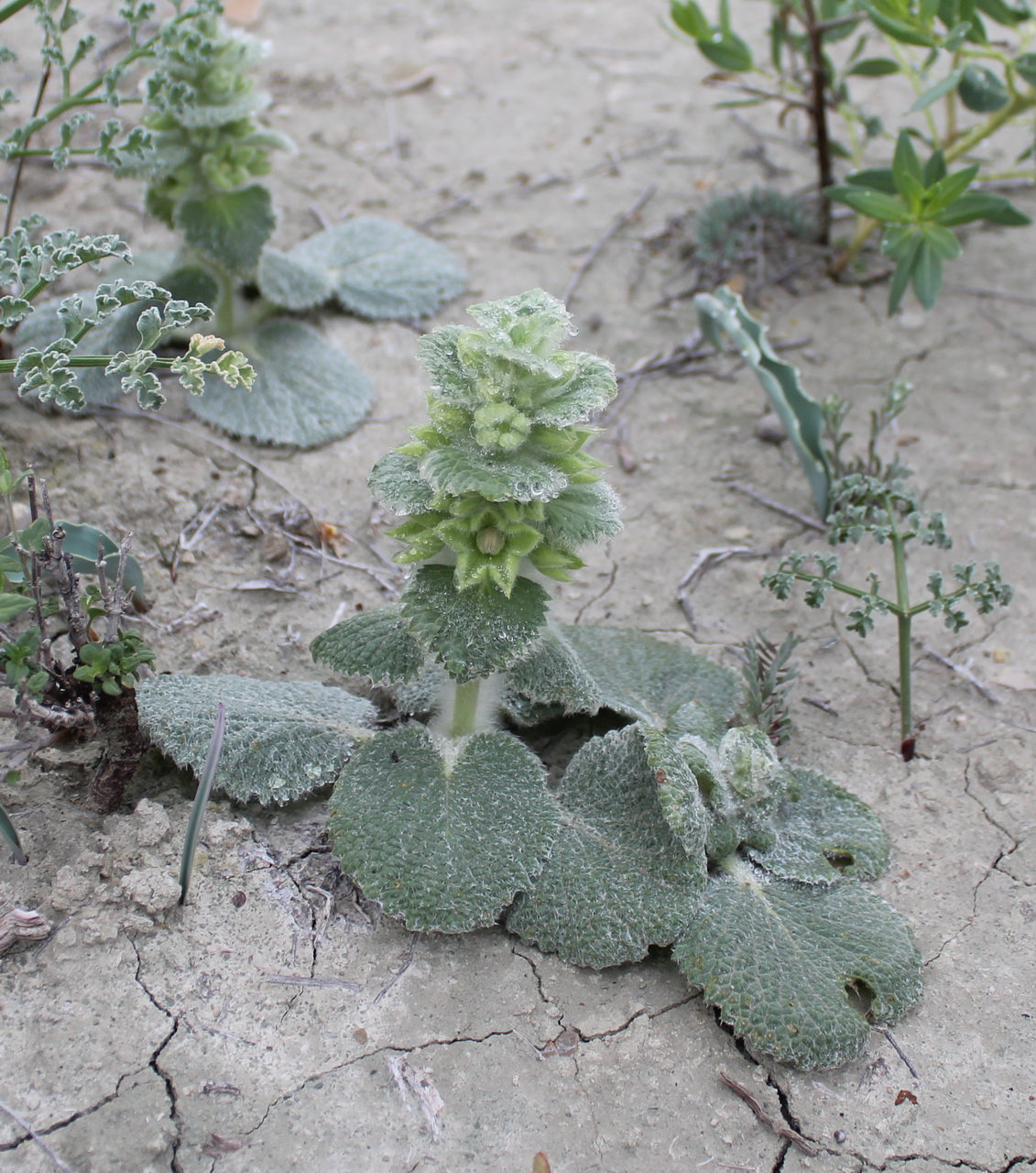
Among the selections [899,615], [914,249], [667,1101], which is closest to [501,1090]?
[667,1101]

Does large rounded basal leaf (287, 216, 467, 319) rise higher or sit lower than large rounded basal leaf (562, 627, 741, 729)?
higher

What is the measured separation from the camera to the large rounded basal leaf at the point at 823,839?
6.33 feet

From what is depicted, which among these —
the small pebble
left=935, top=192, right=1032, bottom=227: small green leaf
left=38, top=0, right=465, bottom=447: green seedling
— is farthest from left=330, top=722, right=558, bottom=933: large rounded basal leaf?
left=935, top=192, right=1032, bottom=227: small green leaf

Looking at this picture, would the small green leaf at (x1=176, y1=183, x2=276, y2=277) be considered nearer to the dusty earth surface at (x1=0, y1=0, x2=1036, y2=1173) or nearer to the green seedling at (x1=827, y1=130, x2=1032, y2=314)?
the dusty earth surface at (x1=0, y1=0, x2=1036, y2=1173)

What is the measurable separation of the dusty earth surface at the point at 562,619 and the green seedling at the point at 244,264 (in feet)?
0.32

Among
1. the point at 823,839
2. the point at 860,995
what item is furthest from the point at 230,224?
the point at 860,995

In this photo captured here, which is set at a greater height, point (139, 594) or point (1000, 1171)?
point (139, 594)

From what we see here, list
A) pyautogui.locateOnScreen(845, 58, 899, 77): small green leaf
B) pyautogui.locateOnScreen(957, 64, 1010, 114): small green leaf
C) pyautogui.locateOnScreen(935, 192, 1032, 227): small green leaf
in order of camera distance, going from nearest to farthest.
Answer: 1. pyautogui.locateOnScreen(935, 192, 1032, 227): small green leaf
2. pyautogui.locateOnScreen(957, 64, 1010, 114): small green leaf
3. pyautogui.locateOnScreen(845, 58, 899, 77): small green leaf

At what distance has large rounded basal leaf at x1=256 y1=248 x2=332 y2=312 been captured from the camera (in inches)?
120

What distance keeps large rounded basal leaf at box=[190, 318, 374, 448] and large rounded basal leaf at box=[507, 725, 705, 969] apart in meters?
1.39

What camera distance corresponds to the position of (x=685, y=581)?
104 inches

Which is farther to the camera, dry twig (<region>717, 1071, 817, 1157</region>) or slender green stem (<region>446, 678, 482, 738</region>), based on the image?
slender green stem (<region>446, 678, 482, 738</region>)

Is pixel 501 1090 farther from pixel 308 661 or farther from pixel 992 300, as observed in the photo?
pixel 992 300

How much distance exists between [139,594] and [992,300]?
2.86m
